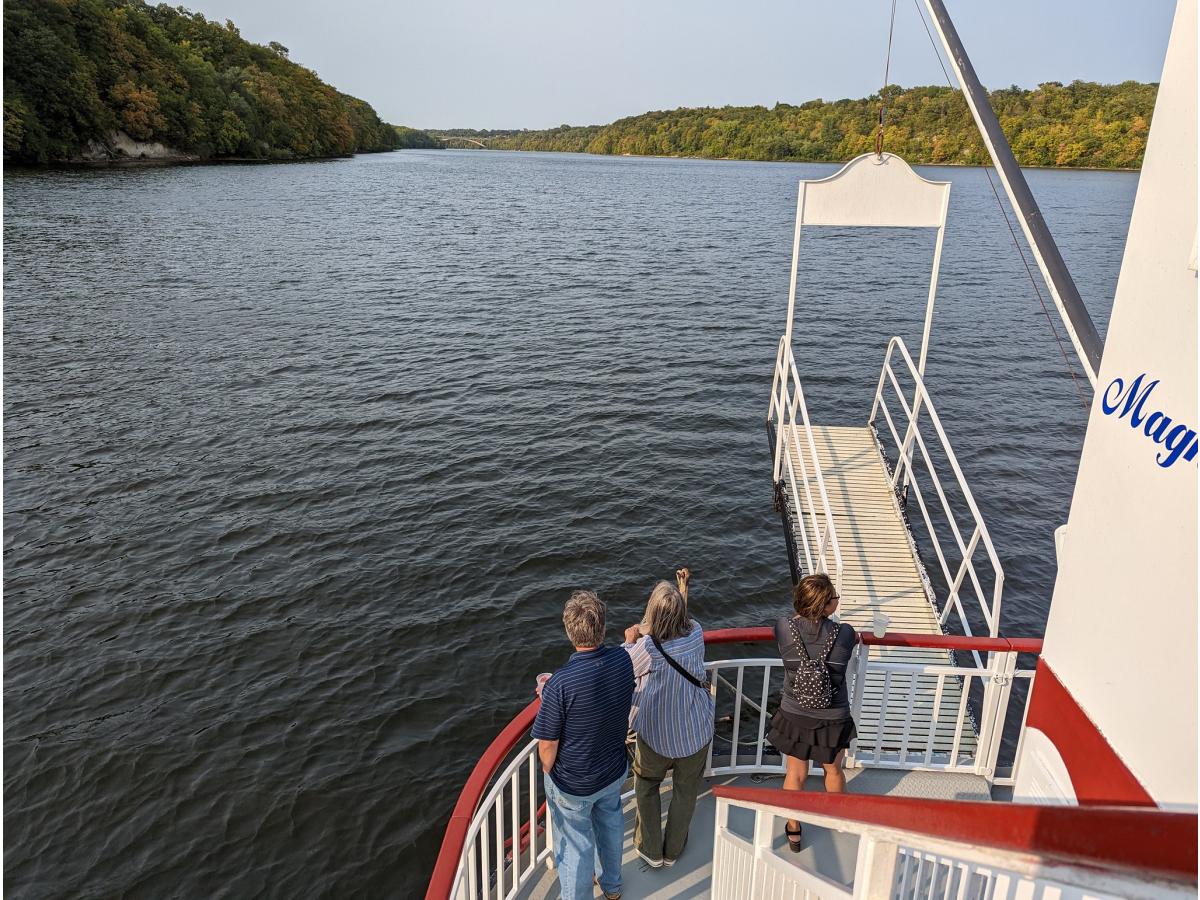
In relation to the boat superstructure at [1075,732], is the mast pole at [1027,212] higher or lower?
higher

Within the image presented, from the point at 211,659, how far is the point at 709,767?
734cm

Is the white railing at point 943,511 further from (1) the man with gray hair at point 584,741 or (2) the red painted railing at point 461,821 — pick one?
(2) the red painted railing at point 461,821

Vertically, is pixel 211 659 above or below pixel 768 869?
below

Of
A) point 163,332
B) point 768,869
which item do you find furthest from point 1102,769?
point 163,332

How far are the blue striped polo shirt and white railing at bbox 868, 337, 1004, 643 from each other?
12.9 ft

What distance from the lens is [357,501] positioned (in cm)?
1379

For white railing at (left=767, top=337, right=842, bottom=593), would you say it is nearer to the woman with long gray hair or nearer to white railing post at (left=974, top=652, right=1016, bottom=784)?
white railing post at (left=974, top=652, right=1016, bottom=784)

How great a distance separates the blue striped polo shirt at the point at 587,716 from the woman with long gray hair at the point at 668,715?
0.27m

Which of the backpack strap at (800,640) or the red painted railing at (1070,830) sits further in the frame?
the backpack strap at (800,640)

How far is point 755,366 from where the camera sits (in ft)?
72.6

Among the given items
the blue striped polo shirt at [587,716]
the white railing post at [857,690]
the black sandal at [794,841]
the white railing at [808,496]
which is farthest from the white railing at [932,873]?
the white railing at [808,496]

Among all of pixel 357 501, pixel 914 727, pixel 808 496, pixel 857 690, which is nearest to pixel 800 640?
pixel 857 690

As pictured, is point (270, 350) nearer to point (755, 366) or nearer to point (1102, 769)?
point (755, 366)

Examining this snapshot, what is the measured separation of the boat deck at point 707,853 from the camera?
4.58 meters
